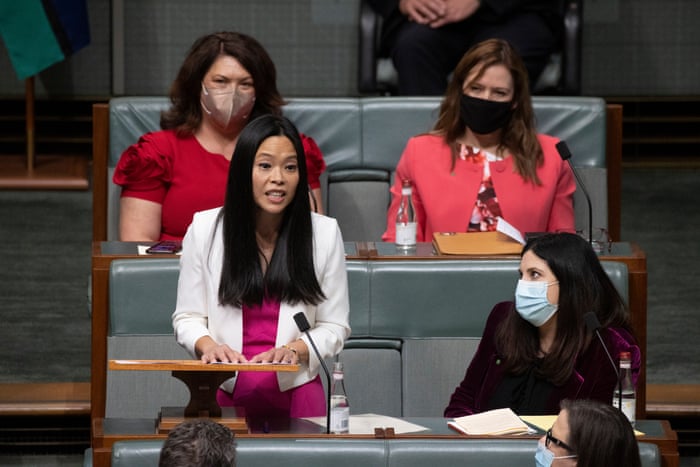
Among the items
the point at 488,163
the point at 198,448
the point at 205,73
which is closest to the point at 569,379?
the point at 198,448

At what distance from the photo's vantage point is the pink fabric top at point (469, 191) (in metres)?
3.94

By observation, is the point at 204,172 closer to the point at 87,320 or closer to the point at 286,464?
the point at 87,320

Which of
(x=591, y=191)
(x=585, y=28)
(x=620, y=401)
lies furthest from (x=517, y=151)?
(x=585, y=28)

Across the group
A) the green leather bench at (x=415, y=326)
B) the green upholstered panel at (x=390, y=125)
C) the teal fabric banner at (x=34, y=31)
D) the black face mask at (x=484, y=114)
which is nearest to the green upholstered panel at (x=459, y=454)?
the green leather bench at (x=415, y=326)

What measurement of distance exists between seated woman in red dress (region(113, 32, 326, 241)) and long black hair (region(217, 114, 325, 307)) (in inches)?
37.9

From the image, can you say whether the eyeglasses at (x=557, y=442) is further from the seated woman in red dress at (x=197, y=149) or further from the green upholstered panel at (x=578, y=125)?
the green upholstered panel at (x=578, y=125)

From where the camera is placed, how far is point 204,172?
12.9 ft

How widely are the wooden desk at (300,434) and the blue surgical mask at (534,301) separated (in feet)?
0.97

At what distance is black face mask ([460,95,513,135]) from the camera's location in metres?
3.90

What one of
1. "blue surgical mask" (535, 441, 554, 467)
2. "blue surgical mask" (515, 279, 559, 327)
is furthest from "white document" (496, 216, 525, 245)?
"blue surgical mask" (535, 441, 554, 467)

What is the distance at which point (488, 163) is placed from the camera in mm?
3980

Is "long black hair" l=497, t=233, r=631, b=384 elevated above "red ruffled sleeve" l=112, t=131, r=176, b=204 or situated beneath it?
situated beneath

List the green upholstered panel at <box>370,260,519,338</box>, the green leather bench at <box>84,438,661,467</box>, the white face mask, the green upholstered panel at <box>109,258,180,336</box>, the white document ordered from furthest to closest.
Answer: the white face mask, the white document, the green upholstered panel at <box>370,260,519,338</box>, the green upholstered panel at <box>109,258,180,336</box>, the green leather bench at <box>84,438,661,467</box>

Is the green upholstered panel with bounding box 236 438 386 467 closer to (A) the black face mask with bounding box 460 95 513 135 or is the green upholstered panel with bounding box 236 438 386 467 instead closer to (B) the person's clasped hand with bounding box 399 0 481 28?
(A) the black face mask with bounding box 460 95 513 135
